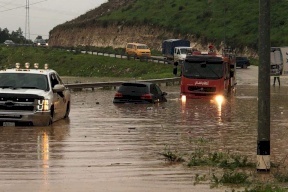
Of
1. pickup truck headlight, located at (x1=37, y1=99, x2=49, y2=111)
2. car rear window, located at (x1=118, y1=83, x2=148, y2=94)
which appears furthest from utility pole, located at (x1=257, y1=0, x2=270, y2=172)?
car rear window, located at (x1=118, y1=83, x2=148, y2=94)

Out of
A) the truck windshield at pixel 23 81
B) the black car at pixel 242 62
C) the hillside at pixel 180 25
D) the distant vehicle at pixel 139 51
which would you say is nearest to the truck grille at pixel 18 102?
the truck windshield at pixel 23 81

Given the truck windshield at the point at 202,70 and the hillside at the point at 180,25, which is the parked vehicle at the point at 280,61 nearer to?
the truck windshield at the point at 202,70

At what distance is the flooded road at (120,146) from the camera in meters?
13.2

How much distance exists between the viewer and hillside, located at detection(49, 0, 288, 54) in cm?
11575

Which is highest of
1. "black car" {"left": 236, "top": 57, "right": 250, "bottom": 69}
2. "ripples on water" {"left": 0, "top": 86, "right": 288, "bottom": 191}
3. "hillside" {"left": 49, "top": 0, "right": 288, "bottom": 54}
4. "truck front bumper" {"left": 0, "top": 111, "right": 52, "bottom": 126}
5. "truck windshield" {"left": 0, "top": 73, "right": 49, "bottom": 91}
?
"hillside" {"left": 49, "top": 0, "right": 288, "bottom": 54}

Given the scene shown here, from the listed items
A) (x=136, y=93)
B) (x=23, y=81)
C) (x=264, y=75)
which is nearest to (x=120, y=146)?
(x=264, y=75)

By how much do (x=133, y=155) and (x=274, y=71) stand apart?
4057cm

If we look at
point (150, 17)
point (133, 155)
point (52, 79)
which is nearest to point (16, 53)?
point (150, 17)

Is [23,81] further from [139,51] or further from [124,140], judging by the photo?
[139,51]

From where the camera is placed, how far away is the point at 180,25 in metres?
128

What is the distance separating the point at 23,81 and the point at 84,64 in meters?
76.5

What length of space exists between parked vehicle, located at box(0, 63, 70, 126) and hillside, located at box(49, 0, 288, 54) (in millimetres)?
81784

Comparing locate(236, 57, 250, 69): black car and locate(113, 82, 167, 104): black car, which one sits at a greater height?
locate(236, 57, 250, 69): black car

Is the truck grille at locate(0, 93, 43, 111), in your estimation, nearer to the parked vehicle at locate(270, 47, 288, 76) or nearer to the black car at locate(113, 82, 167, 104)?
the black car at locate(113, 82, 167, 104)
